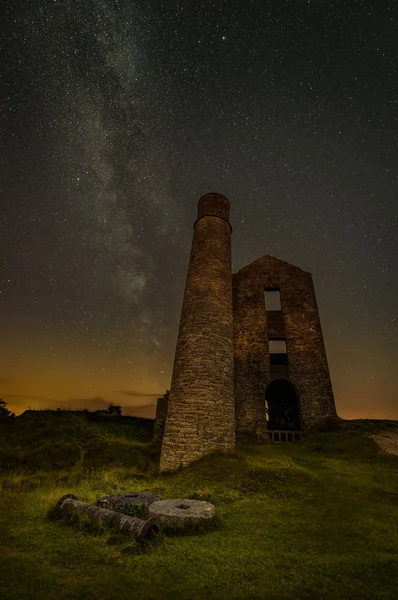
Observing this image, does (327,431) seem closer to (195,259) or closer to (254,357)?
(254,357)

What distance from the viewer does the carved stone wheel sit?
505cm

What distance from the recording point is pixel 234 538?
4.70 metres

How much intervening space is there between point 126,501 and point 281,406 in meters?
16.7

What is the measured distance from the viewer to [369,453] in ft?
34.0

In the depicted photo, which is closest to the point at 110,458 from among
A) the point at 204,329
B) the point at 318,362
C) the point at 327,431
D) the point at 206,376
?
the point at 206,376

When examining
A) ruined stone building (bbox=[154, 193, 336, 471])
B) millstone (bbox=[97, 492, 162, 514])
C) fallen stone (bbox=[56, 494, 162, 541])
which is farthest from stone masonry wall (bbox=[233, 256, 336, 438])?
fallen stone (bbox=[56, 494, 162, 541])

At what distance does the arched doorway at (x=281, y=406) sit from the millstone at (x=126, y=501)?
1476cm

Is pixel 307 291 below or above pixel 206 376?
above

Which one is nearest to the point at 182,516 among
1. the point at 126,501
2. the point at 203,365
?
the point at 126,501

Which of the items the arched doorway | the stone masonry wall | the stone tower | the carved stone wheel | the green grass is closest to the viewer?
the green grass

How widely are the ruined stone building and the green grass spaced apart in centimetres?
142

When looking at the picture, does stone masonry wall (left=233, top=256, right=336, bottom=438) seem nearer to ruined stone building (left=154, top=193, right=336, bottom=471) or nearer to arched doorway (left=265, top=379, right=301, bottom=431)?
ruined stone building (left=154, top=193, right=336, bottom=471)

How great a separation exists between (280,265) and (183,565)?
716 inches

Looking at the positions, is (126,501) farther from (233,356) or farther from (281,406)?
(281,406)
